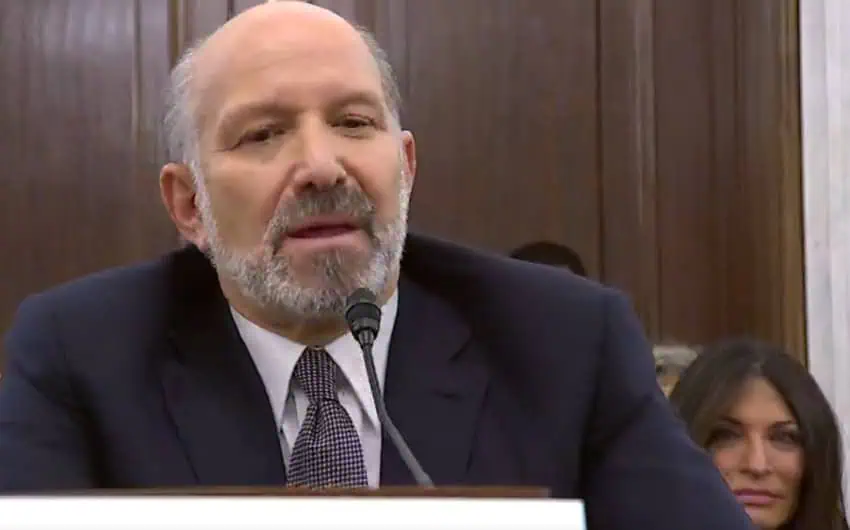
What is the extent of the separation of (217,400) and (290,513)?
2.09 ft

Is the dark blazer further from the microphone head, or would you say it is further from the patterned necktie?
the microphone head

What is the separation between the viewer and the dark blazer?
1203 millimetres

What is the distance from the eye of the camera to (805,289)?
9.73 feet

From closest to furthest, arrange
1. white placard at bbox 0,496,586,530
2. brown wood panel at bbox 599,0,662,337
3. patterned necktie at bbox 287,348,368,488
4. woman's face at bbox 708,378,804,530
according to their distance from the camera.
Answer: white placard at bbox 0,496,586,530 → patterned necktie at bbox 287,348,368,488 → woman's face at bbox 708,378,804,530 → brown wood panel at bbox 599,0,662,337

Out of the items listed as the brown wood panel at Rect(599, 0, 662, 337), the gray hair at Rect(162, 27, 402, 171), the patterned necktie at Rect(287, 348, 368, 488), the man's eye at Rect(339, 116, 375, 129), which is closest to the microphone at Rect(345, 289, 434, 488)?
the patterned necktie at Rect(287, 348, 368, 488)

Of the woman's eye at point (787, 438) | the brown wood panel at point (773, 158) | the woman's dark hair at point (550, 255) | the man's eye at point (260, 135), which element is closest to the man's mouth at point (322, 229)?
the man's eye at point (260, 135)

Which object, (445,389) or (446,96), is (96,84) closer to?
(446,96)

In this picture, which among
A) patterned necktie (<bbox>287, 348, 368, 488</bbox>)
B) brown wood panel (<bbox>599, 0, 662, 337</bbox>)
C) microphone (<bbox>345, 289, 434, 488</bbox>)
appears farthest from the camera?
brown wood panel (<bbox>599, 0, 662, 337</bbox>)

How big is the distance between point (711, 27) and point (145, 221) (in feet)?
4.91

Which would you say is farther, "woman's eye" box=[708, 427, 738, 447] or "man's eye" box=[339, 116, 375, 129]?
"woman's eye" box=[708, 427, 738, 447]

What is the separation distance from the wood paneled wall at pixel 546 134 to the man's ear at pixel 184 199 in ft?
5.05

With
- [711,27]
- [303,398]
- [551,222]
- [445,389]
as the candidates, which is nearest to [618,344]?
[445,389]

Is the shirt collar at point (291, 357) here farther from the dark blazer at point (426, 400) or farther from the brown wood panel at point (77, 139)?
the brown wood panel at point (77, 139)

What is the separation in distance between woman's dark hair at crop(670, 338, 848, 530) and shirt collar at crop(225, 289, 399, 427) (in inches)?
36.8
